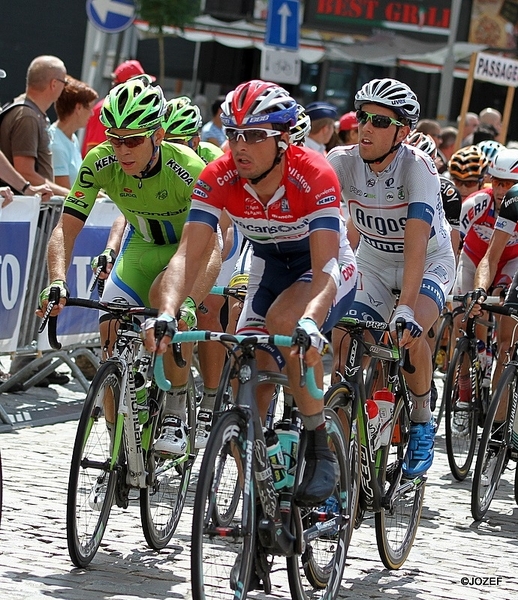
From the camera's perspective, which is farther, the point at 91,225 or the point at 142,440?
the point at 91,225

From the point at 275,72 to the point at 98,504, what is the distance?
11.7 meters

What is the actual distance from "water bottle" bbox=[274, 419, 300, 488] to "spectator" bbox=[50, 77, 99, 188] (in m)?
6.02

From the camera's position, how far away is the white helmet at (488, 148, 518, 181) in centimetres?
931

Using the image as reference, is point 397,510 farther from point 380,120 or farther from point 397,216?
point 380,120

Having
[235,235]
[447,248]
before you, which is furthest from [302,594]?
[235,235]

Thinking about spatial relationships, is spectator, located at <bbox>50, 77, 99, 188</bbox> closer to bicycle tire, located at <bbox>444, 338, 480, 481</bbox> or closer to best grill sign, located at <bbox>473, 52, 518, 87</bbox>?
bicycle tire, located at <bbox>444, 338, 480, 481</bbox>

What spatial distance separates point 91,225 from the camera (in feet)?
33.6

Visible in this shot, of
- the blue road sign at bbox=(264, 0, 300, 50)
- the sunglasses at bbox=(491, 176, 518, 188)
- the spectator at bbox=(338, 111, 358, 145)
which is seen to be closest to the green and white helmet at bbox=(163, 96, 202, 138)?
the sunglasses at bbox=(491, 176, 518, 188)

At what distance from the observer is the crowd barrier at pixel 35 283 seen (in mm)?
9344

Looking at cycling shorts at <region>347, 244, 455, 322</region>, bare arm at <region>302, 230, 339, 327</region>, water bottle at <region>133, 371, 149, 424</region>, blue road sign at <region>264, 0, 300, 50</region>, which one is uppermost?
blue road sign at <region>264, 0, 300, 50</region>

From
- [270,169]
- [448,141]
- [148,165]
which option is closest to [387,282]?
[148,165]

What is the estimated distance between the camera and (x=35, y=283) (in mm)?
9906

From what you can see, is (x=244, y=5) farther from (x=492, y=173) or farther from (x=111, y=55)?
(x=492, y=173)

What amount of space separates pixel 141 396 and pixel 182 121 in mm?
2562
